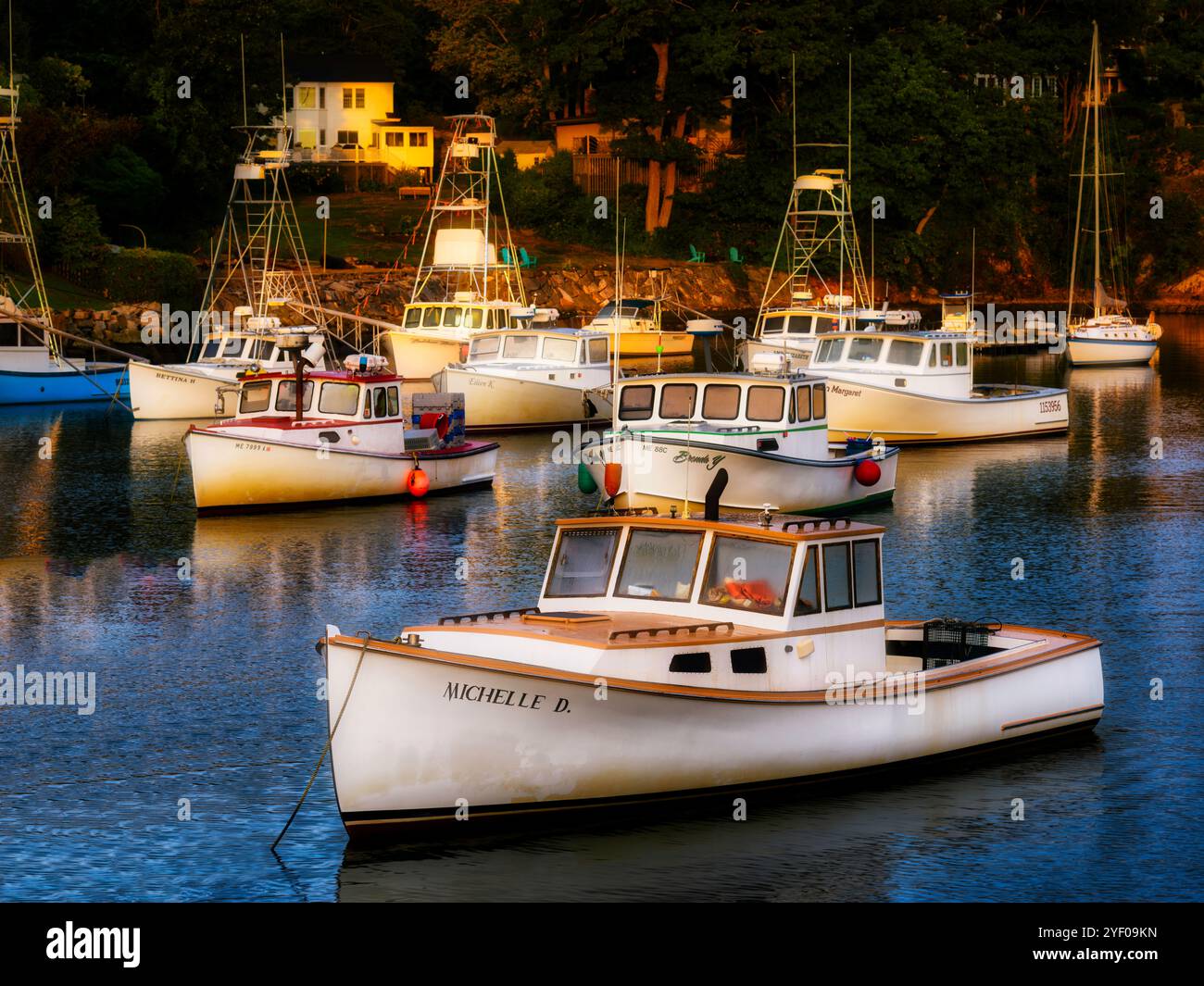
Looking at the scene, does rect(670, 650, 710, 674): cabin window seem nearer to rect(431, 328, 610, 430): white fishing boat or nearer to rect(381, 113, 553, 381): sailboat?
rect(431, 328, 610, 430): white fishing boat

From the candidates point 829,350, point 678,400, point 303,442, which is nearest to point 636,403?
point 678,400

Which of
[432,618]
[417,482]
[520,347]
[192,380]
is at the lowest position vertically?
[432,618]

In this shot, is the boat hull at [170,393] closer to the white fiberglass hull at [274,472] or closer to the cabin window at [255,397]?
the cabin window at [255,397]

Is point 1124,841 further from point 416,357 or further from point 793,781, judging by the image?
point 416,357

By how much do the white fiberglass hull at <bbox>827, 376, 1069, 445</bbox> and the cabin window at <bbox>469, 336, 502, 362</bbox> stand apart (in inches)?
462

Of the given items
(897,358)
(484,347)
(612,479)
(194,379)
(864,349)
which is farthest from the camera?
(194,379)

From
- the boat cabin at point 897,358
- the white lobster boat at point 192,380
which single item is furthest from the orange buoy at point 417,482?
the white lobster boat at point 192,380

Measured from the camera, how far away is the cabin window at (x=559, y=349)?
54.1m

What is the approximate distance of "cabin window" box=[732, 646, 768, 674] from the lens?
17.1 m

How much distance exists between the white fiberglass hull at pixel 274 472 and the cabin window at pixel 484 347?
17151 mm

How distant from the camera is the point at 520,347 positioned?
179 ft

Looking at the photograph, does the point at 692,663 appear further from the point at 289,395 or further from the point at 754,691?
the point at 289,395

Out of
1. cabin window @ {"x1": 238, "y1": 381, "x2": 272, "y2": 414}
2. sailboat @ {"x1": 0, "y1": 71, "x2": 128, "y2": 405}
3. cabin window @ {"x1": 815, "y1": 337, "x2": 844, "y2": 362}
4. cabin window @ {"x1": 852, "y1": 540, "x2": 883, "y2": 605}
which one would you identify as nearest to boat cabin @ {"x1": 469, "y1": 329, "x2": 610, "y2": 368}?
cabin window @ {"x1": 815, "y1": 337, "x2": 844, "y2": 362}

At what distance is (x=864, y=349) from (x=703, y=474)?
50.1 ft
